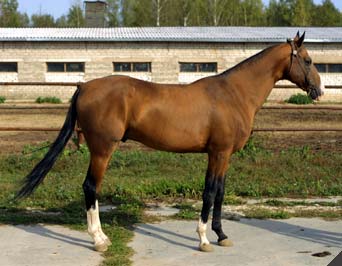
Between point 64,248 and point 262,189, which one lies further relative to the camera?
point 262,189

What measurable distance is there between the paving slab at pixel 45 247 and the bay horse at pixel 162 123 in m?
0.23

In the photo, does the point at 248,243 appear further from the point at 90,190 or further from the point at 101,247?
the point at 90,190

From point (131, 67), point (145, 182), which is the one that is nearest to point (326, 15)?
point (131, 67)

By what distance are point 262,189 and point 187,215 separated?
1.71 m

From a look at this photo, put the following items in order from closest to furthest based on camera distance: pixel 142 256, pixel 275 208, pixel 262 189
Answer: pixel 142 256 < pixel 275 208 < pixel 262 189

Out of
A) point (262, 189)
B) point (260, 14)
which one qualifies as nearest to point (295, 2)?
point (260, 14)

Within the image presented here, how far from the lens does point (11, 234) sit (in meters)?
5.55

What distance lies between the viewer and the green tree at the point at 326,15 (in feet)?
171

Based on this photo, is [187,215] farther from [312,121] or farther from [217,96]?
[312,121]

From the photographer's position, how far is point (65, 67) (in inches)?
1006

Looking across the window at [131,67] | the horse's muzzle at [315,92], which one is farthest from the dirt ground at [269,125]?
the window at [131,67]

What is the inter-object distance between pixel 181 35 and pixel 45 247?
2200 cm

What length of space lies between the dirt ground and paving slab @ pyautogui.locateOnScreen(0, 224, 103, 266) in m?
4.04

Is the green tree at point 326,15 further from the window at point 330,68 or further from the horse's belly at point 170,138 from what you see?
the horse's belly at point 170,138
